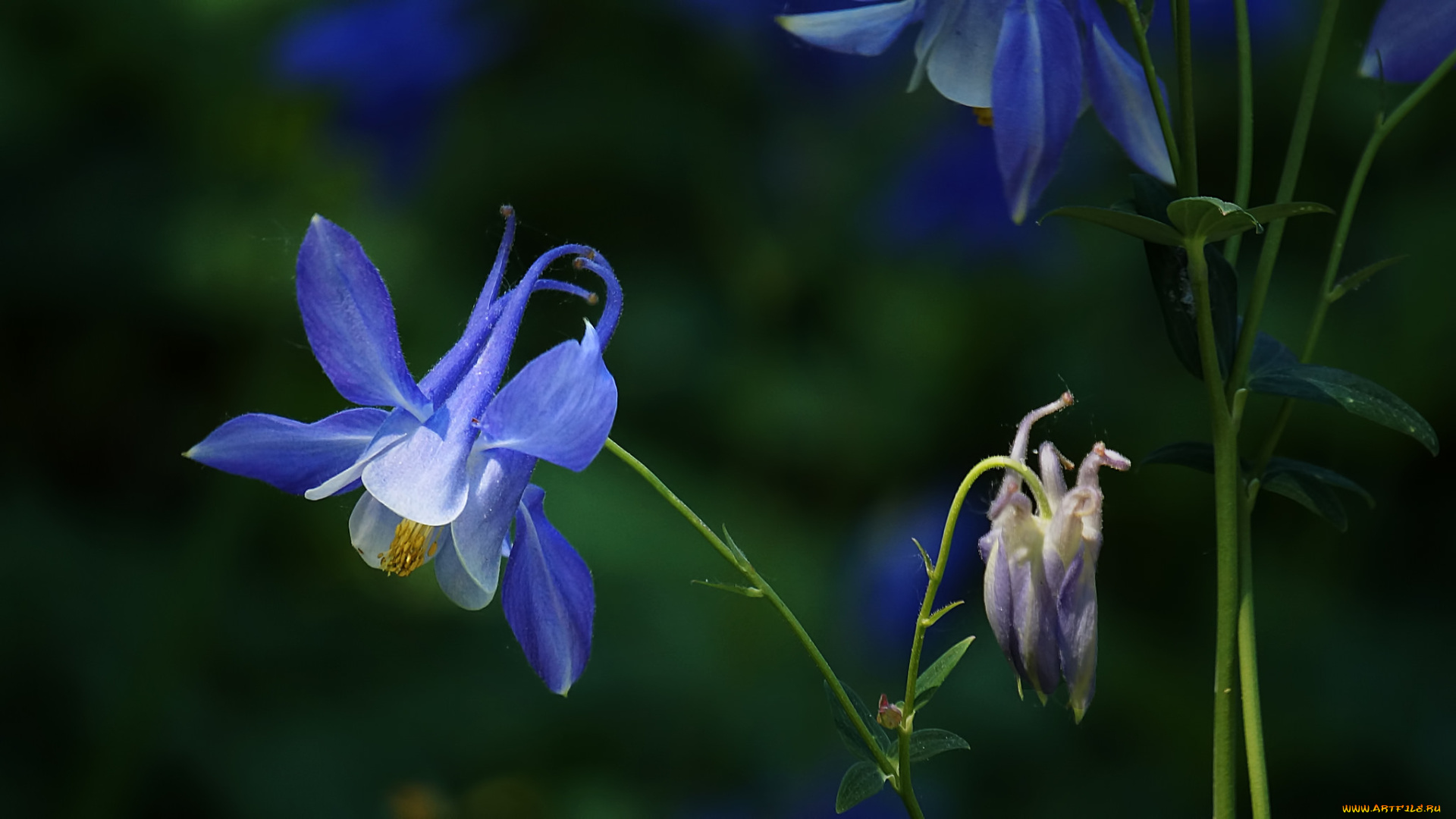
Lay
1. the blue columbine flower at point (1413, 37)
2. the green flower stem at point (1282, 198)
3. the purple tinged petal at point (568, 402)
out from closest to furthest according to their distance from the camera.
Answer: the purple tinged petal at point (568, 402)
the green flower stem at point (1282, 198)
the blue columbine flower at point (1413, 37)

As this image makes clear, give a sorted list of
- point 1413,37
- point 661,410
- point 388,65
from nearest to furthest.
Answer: point 1413,37 → point 388,65 → point 661,410

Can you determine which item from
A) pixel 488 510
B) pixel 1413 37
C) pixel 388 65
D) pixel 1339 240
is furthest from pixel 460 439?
pixel 388 65

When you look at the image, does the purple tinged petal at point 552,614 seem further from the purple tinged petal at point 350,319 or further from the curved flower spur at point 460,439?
the purple tinged petal at point 350,319

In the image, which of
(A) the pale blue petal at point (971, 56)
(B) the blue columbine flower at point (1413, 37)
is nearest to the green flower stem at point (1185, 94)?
(A) the pale blue petal at point (971, 56)

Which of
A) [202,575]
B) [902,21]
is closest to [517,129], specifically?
[202,575]

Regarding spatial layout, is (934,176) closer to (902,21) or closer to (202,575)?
(902,21)

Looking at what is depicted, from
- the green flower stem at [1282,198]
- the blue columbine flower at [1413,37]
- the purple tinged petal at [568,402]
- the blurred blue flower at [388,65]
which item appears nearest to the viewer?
the purple tinged petal at [568,402]

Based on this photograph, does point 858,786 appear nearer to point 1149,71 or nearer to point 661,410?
point 1149,71
